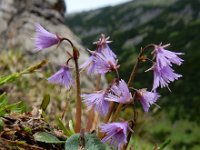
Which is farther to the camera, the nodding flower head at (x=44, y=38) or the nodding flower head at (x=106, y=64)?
the nodding flower head at (x=44, y=38)

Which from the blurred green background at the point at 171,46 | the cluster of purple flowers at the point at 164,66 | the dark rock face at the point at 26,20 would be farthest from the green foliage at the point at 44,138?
the blurred green background at the point at 171,46

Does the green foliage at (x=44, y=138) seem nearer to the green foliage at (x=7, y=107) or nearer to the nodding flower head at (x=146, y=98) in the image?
the green foliage at (x=7, y=107)

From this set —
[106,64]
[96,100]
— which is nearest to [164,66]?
[106,64]

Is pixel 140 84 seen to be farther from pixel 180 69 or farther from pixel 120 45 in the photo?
pixel 120 45

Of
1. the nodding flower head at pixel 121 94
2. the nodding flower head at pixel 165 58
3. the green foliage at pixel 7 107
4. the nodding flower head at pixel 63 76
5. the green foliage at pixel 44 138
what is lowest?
the green foliage at pixel 44 138

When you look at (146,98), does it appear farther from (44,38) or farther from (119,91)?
(44,38)

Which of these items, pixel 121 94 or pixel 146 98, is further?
pixel 146 98

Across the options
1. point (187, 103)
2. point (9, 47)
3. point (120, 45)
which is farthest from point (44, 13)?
point (120, 45)
